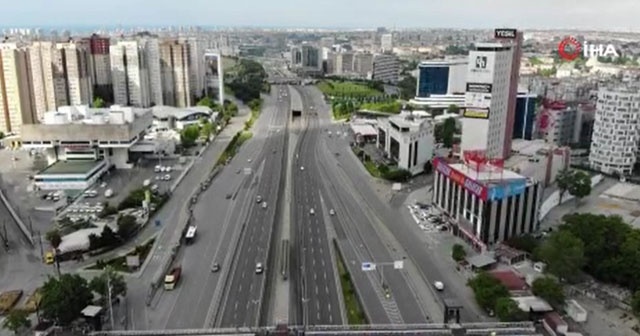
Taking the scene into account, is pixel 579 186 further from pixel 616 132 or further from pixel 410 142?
pixel 410 142

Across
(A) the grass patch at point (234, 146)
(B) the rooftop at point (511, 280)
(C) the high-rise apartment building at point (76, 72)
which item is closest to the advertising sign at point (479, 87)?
(B) the rooftop at point (511, 280)

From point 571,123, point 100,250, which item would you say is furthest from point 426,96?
point 100,250

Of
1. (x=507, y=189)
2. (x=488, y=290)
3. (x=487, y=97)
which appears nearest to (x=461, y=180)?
(x=507, y=189)

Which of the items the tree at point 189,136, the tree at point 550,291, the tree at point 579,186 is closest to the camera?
the tree at point 550,291

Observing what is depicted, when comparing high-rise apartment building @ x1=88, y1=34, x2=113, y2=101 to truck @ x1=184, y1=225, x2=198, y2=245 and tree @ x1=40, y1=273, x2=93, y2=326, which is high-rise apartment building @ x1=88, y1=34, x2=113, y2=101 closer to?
truck @ x1=184, y1=225, x2=198, y2=245

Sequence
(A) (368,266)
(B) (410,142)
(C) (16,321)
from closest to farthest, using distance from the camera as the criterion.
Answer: (C) (16,321) → (A) (368,266) → (B) (410,142)

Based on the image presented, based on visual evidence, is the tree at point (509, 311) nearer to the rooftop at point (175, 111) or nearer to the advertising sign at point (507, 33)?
the advertising sign at point (507, 33)

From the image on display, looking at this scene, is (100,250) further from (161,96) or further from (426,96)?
(426,96)

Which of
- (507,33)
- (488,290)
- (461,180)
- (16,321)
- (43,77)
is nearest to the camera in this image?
(16,321)
